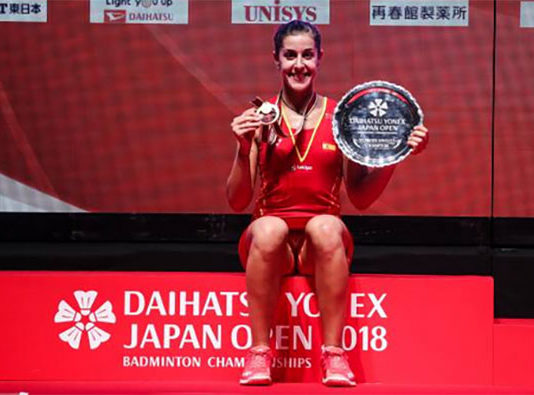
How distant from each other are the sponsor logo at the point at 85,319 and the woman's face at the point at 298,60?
34.4 inches

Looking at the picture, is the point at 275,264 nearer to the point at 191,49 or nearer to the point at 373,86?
the point at 373,86

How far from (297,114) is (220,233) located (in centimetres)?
163

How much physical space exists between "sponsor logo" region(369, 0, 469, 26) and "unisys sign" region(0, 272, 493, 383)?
5.88 feet

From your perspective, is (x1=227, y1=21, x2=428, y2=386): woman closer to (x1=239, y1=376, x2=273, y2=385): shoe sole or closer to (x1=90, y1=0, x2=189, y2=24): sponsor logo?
(x1=239, y1=376, x2=273, y2=385): shoe sole

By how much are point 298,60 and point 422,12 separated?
5.47 ft

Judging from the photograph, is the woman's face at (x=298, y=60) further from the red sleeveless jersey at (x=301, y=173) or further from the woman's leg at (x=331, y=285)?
the woman's leg at (x=331, y=285)

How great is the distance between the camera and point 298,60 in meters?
2.66

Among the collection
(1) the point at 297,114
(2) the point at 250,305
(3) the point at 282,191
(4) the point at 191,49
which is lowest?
(2) the point at 250,305

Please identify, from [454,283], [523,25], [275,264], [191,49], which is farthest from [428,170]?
[275,264]

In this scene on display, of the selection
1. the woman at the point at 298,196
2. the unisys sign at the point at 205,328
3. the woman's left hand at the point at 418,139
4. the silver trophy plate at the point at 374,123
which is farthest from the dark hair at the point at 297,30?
the unisys sign at the point at 205,328

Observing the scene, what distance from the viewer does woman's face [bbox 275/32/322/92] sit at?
2.67 metres

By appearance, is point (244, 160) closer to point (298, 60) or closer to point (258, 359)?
point (298, 60)

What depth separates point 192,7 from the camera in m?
4.21

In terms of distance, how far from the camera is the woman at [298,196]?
2.54m
